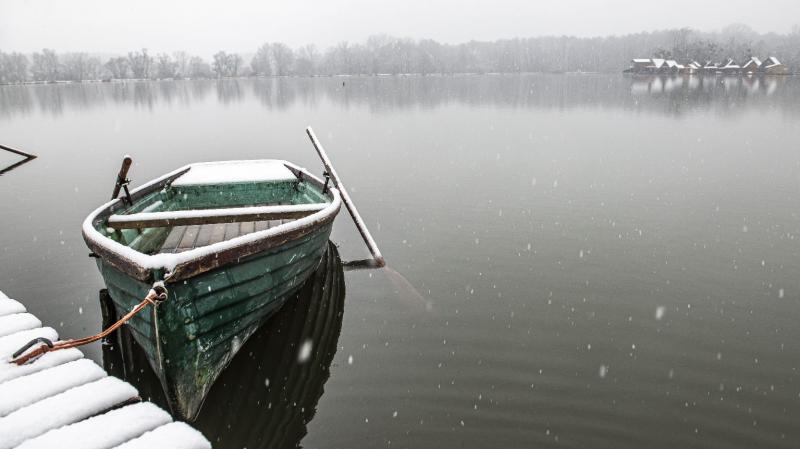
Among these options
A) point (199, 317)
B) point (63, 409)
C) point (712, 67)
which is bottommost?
point (63, 409)

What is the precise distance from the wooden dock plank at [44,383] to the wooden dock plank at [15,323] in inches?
56.9

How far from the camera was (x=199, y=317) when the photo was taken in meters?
5.79

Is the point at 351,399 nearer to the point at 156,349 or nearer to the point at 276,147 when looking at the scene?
the point at 156,349

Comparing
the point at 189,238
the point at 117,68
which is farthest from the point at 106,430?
the point at 117,68

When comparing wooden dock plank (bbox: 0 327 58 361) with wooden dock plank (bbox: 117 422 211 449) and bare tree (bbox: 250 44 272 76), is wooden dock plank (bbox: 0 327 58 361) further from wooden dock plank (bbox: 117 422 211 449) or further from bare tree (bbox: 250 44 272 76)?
bare tree (bbox: 250 44 272 76)

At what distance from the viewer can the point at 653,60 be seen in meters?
126

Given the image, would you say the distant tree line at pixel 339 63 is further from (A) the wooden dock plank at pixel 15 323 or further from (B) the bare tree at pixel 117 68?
(A) the wooden dock plank at pixel 15 323

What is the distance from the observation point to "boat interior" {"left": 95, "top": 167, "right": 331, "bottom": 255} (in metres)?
7.53

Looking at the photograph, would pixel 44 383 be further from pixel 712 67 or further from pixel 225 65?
pixel 225 65

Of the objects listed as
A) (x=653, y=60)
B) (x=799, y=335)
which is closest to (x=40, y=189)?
(x=799, y=335)

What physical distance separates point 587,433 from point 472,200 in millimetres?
10983

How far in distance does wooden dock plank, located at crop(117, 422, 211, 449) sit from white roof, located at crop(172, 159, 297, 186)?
750 cm

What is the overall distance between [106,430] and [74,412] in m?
0.48

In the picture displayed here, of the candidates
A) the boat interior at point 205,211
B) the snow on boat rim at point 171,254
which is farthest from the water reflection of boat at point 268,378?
the snow on boat rim at point 171,254
